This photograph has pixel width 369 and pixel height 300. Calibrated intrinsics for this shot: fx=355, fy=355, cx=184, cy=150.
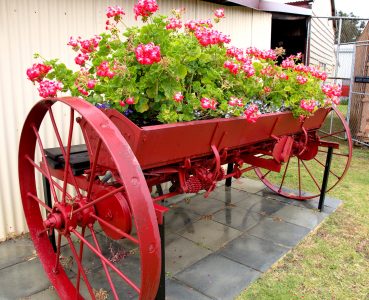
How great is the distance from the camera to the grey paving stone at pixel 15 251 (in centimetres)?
298

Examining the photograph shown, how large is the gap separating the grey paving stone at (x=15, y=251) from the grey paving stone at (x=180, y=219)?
1.30 m

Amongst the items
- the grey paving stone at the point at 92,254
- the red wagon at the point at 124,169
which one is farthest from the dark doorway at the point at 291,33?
the grey paving stone at the point at 92,254

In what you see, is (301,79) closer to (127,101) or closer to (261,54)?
(261,54)

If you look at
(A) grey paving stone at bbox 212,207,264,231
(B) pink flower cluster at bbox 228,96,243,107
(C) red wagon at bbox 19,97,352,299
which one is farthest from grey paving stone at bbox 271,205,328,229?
(B) pink flower cluster at bbox 228,96,243,107

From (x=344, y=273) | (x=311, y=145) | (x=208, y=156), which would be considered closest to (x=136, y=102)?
(x=208, y=156)

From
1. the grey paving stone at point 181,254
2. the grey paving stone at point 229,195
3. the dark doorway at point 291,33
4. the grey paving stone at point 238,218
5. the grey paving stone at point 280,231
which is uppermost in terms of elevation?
the dark doorway at point 291,33

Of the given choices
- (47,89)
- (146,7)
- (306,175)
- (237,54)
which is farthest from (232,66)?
(306,175)

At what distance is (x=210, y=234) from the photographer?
11.5 ft

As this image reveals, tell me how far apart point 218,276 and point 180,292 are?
1.20 ft

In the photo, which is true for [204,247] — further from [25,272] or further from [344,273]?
[25,272]

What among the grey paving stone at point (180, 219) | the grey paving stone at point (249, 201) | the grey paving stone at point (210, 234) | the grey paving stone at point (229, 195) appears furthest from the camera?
the grey paving stone at point (229, 195)

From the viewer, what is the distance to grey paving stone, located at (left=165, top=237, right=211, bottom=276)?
2923 mm

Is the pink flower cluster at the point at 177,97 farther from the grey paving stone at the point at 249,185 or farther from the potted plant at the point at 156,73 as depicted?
the grey paving stone at the point at 249,185

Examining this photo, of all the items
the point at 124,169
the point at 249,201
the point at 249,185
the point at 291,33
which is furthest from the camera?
the point at 291,33
